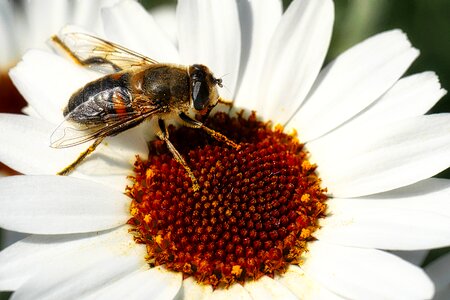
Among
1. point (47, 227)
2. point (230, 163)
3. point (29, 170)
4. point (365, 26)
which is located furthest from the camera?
point (365, 26)

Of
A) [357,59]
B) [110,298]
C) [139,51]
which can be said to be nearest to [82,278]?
[110,298]

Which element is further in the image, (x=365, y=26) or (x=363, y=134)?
(x=365, y=26)

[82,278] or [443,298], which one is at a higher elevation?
[443,298]

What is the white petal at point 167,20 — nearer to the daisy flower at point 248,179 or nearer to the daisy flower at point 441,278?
the daisy flower at point 248,179

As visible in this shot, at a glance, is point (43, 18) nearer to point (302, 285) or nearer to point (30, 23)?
point (30, 23)

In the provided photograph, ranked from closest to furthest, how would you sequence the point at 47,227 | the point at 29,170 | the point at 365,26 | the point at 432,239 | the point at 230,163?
the point at 432,239 < the point at 47,227 < the point at 29,170 < the point at 230,163 < the point at 365,26

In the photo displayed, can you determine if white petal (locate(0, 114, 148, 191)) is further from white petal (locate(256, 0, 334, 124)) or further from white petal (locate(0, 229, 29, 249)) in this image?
white petal (locate(256, 0, 334, 124))

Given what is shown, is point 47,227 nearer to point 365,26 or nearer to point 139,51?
point 139,51

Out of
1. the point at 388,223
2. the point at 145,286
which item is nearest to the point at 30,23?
the point at 145,286
